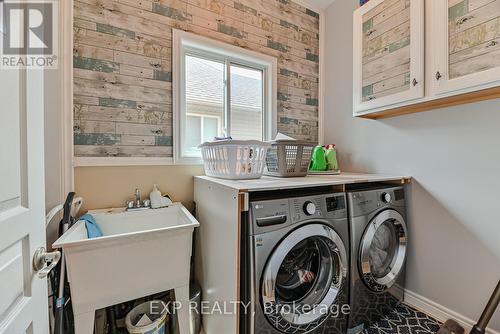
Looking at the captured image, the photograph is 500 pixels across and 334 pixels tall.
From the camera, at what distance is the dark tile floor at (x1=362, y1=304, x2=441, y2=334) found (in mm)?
1503

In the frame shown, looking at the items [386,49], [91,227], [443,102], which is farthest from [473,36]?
[91,227]

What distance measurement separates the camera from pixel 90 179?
1483 mm

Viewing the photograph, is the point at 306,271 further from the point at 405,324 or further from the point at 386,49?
the point at 386,49

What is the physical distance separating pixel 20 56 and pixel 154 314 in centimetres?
150

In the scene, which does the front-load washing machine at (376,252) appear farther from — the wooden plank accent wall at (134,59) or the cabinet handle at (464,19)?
the cabinet handle at (464,19)

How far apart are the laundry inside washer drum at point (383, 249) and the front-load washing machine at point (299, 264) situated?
37cm

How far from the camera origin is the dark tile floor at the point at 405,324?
1503 mm

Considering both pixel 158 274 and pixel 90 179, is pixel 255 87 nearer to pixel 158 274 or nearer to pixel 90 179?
pixel 90 179

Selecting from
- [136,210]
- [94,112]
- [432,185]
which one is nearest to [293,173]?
[432,185]

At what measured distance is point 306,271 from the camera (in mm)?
1412

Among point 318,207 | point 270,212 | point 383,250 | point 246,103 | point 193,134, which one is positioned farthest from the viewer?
point 246,103

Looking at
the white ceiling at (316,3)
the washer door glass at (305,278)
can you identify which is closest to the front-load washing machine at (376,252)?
the washer door glass at (305,278)

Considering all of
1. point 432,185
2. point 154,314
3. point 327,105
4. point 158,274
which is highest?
point 327,105

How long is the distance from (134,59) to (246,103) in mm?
992
